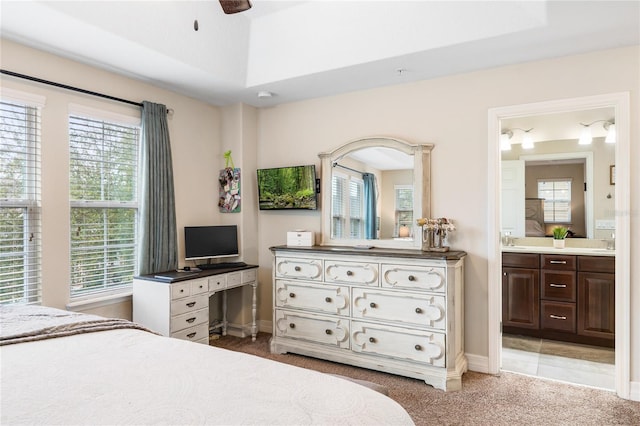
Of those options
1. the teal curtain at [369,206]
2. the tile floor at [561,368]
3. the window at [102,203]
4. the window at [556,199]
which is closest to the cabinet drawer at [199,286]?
the window at [102,203]

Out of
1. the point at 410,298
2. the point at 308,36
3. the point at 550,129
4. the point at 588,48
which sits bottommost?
the point at 410,298

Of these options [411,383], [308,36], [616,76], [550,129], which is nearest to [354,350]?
[411,383]

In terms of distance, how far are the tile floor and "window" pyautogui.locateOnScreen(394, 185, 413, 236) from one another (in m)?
1.49

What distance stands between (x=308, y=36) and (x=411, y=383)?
2844mm

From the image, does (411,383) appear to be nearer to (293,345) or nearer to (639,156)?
(293,345)

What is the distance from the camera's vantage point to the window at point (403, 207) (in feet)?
11.5

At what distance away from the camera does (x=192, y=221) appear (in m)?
3.98

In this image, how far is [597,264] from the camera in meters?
3.81

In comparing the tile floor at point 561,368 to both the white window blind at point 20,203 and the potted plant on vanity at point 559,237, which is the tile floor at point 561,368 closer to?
the potted plant on vanity at point 559,237

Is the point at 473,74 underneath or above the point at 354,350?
above

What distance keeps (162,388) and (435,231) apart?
2.50 meters

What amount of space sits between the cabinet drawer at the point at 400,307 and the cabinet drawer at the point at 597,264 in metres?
1.91

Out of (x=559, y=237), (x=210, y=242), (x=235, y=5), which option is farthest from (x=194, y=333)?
(x=559, y=237)

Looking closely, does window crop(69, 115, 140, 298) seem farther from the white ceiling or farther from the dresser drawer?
the dresser drawer
